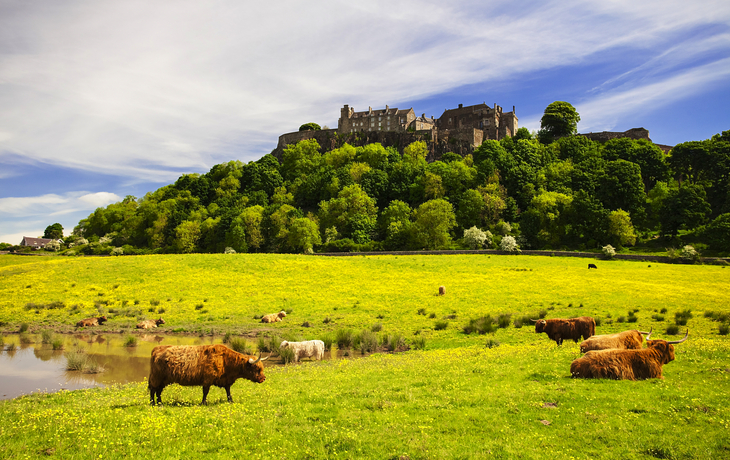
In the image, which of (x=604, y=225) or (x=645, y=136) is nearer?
(x=604, y=225)

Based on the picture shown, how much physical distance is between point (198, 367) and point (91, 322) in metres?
22.1

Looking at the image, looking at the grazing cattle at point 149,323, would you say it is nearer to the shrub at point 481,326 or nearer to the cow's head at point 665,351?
the shrub at point 481,326

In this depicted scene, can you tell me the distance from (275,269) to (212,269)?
6.66 meters

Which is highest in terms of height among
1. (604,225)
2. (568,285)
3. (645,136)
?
(645,136)

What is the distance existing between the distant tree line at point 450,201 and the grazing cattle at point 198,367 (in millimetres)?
56055

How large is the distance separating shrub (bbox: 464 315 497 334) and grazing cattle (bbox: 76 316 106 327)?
2381cm

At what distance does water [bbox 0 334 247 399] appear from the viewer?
53.0 ft

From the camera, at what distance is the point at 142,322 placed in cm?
2766

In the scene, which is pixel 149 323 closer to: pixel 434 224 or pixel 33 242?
pixel 434 224

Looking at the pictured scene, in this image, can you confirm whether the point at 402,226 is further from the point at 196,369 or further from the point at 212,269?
the point at 196,369

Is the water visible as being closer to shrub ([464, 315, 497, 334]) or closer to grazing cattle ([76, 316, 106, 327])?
grazing cattle ([76, 316, 106, 327])

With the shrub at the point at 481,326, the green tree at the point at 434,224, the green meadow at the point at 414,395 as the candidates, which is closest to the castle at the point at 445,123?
the green tree at the point at 434,224

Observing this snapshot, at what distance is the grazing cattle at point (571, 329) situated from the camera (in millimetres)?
19734

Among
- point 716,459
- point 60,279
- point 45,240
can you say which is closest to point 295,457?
point 716,459
